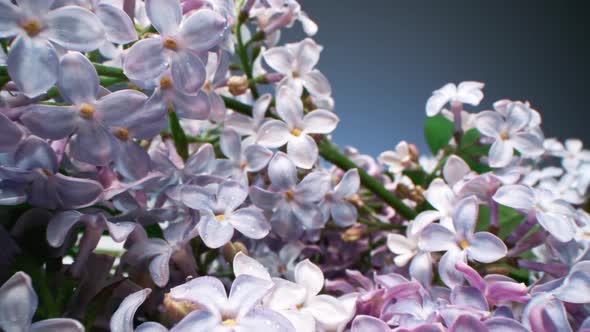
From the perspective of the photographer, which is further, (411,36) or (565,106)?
(565,106)

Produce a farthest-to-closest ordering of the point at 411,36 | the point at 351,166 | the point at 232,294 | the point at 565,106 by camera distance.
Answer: the point at 565,106, the point at 411,36, the point at 351,166, the point at 232,294

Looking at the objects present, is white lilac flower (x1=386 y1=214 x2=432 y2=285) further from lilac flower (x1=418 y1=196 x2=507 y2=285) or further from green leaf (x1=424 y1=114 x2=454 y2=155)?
green leaf (x1=424 y1=114 x2=454 y2=155)

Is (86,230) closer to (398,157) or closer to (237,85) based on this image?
(237,85)

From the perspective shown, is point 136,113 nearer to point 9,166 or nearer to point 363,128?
point 9,166

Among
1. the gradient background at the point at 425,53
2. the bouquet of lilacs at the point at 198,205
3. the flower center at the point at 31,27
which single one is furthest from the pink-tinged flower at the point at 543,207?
the gradient background at the point at 425,53

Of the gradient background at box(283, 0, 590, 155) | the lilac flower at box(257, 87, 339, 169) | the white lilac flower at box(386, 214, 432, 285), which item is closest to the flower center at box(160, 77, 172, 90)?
the lilac flower at box(257, 87, 339, 169)

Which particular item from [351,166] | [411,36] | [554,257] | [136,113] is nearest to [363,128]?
[411,36]
